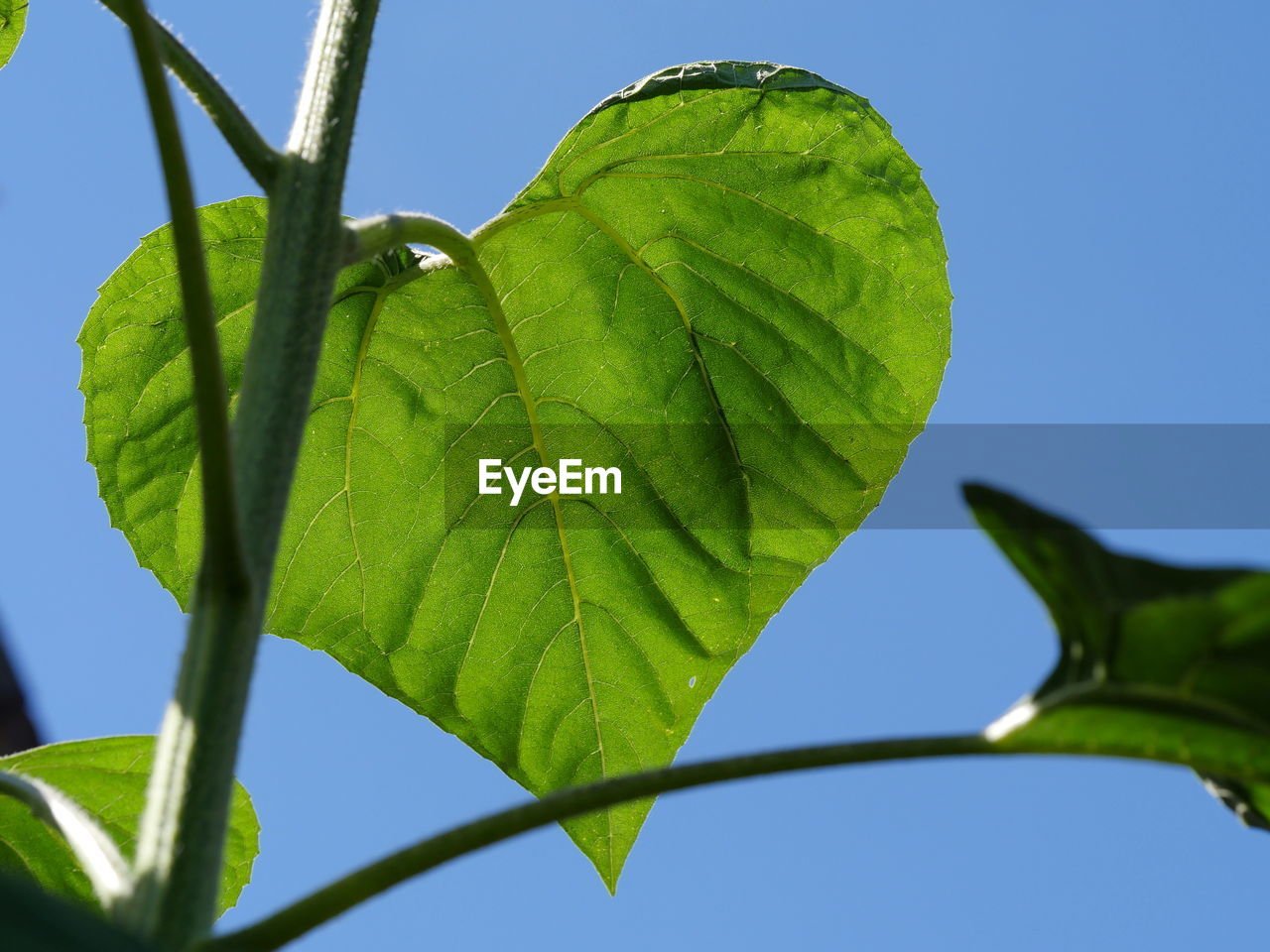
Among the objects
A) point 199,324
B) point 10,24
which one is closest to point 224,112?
point 199,324

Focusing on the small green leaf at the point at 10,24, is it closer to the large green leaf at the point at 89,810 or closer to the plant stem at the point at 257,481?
the plant stem at the point at 257,481

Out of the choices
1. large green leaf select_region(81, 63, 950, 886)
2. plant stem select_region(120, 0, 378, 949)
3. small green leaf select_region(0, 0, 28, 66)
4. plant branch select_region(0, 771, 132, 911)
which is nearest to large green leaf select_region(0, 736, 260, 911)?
large green leaf select_region(81, 63, 950, 886)

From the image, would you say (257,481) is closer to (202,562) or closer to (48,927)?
(202,562)

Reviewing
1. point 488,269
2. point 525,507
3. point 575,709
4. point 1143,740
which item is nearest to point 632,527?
point 525,507

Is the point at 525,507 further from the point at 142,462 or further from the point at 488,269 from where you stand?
the point at 142,462

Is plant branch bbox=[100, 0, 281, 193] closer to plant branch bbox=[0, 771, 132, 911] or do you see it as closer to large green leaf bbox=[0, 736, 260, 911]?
plant branch bbox=[0, 771, 132, 911]

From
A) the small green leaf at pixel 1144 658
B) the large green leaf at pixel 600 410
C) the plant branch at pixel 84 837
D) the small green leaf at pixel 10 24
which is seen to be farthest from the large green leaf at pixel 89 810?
the small green leaf at pixel 1144 658
